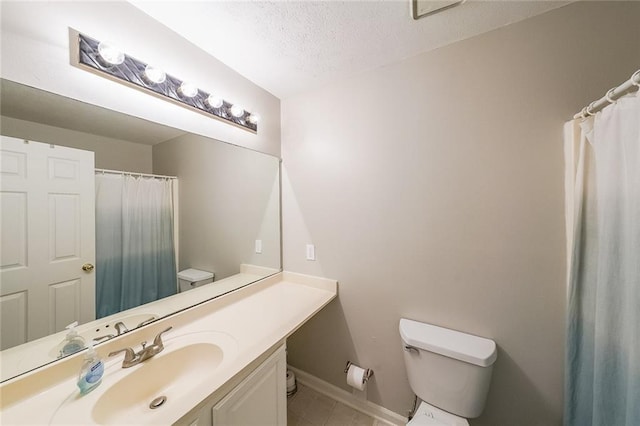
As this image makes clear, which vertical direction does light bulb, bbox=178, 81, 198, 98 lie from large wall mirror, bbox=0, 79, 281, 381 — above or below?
above

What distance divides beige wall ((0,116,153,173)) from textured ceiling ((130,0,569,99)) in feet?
2.14

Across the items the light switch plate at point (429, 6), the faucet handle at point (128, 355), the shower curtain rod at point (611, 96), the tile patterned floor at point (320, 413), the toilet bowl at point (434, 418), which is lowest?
the tile patterned floor at point (320, 413)

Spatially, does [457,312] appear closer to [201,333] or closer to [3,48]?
[201,333]

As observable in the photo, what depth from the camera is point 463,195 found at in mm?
1154

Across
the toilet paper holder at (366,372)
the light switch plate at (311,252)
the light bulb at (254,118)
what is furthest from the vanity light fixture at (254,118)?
the toilet paper holder at (366,372)

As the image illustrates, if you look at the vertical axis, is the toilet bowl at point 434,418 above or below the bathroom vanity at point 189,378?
below

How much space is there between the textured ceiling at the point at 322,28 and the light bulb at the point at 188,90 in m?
0.26

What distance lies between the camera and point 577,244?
2.85 ft

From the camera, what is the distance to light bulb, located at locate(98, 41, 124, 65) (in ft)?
2.80

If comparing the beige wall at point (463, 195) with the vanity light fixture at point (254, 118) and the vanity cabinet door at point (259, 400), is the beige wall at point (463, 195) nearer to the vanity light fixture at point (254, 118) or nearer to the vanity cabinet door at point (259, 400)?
the vanity light fixture at point (254, 118)

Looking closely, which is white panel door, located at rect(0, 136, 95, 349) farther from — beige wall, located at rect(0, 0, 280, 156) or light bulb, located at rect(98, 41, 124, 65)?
light bulb, located at rect(98, 41, 124, 65)

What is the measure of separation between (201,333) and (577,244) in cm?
176

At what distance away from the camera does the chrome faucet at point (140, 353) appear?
0.85 metres

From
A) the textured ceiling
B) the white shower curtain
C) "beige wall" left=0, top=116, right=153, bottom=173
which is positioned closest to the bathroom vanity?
"beige wall" left=0, top=116, right=153, bottom=173
